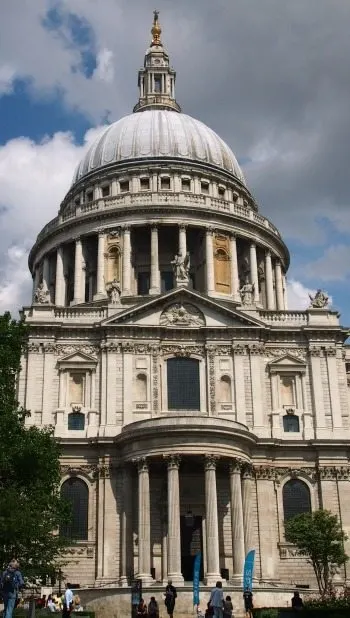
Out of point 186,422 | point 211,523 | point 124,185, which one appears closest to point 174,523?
point 211,523

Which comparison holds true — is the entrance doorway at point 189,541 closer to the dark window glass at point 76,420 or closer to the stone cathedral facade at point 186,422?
the stone cathedral facade at point 186,422

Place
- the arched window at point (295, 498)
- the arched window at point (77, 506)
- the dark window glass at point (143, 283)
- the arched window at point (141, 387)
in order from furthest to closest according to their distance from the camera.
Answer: the dark window glass at point (143, 283), the arched window at point (141, 387), the arched window at point (295, 498), the arched window at point (77, 506)

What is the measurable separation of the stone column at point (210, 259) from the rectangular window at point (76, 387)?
635 inches

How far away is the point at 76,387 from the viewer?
2162 inches

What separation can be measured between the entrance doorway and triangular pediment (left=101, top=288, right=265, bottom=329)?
12645 millimetres

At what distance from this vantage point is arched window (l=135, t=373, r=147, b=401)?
178ft

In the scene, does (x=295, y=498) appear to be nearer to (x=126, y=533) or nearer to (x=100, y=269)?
(x=126, y=533)

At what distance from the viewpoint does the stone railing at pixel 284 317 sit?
5831 centimetres

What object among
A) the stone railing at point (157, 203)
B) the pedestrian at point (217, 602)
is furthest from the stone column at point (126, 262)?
the pedestrian at point (217, 602)

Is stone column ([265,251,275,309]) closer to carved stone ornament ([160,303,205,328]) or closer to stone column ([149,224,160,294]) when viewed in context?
stone column ([149,224,160,294])

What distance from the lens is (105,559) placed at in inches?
1951

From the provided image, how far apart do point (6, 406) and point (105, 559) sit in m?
14.1

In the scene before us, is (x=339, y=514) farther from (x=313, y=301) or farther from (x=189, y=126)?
(x=189, y=126)

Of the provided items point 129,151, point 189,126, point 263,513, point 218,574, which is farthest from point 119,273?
point 218,574
